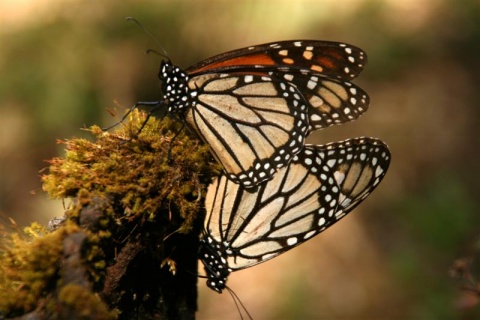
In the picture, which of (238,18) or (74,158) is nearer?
(74,158)

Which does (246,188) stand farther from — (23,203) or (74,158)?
(23,203)

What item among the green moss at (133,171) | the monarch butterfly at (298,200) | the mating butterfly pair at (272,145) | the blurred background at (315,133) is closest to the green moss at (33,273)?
the green moss at (133,171)

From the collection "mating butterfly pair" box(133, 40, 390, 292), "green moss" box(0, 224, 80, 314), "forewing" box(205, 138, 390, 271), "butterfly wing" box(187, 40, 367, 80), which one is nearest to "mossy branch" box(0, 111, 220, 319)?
"green moss" box(0, 224, 80, 314)

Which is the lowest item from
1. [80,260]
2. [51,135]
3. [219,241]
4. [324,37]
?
[80,260]

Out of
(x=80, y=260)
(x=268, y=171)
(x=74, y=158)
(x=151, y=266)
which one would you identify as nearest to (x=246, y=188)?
(x=268, y=171)

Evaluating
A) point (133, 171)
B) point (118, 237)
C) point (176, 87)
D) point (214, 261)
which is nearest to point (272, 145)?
point (176, 87)

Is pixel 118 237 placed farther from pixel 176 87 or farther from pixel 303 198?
pixel 176 87

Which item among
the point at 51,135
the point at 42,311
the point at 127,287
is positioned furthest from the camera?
the point at 51,135

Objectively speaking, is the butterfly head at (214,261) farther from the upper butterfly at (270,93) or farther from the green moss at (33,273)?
the green moss at (33,273)
